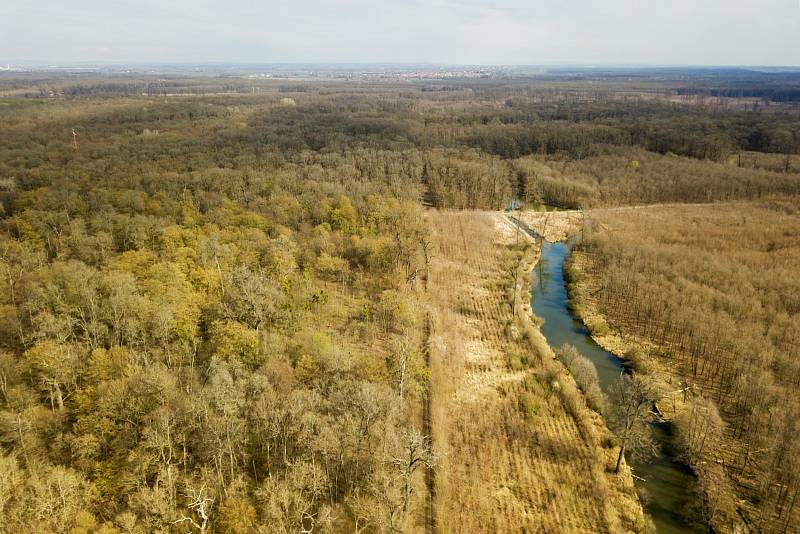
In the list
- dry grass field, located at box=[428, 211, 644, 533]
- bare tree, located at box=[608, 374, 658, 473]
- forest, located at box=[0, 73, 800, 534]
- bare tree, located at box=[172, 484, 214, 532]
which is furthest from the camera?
bare tree, located at box=[608, 374, 658, 473]

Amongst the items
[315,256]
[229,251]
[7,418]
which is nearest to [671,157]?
[315,256]

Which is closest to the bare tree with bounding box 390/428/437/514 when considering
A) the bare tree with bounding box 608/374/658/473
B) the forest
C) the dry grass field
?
the forest

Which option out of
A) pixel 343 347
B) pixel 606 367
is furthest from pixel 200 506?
pixel 606 367

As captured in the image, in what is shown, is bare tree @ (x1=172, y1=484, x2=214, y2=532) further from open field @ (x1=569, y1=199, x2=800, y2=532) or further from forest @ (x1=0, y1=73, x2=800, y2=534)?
open field @ (x1=569, y1=199, x2=800, y2=532)

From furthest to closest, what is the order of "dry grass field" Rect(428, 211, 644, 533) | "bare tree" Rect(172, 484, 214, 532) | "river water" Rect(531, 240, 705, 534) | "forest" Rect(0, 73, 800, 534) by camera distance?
"river water" Rect(531, 240, 705, 534) < "dry grass field" Rect(428, 211, 644, 533) < "forest" Rect(0, 73, 800, 534) < "bare tree" Rect(172, 484, 214, 532)

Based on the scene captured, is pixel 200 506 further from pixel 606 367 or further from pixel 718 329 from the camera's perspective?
pixel 718 329

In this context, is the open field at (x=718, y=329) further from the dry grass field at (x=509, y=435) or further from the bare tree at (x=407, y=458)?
the bare tree at (x=407, y=458)

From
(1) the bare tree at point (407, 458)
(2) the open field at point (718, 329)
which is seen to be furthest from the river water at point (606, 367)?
(1) the bare tree at point (407, 458)
